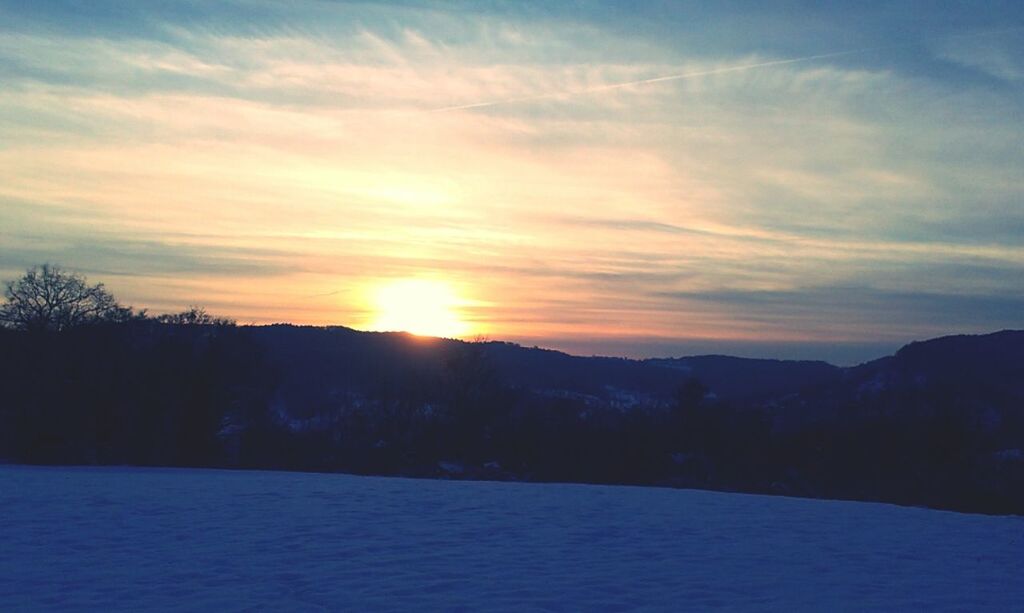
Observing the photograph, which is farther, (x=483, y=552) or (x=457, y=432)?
(x=457, y=432)

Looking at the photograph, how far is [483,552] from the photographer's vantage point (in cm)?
1155

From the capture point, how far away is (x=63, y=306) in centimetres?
3341

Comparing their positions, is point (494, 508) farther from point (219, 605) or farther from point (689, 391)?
point (689, 391)

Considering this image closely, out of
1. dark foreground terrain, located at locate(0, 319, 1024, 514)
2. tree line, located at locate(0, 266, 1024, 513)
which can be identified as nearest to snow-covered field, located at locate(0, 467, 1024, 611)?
dark foreground terrain, located at locate(0, 319, 1024, 514)

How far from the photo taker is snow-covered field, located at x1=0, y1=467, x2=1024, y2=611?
8859mm

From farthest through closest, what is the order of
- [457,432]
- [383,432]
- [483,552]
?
[383,432] → [457,432] → [483,552]

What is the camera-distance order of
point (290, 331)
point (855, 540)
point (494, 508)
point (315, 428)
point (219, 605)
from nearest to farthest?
1. point (219, 605)
2. point (855, 540)
3. point (494, 508)
4. point (315, 428)
5. point (290, 331)

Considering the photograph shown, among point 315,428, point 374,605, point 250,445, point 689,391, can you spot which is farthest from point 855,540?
point 315,428

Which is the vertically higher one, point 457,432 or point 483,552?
point 457,432

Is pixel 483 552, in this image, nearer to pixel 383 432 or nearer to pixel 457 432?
pixel 457 432

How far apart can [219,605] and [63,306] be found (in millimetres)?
28583

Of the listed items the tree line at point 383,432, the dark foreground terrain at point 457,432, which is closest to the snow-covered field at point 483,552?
the dark foreground terrain at point 457,432

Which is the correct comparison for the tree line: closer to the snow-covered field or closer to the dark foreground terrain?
the dark foreground terrain

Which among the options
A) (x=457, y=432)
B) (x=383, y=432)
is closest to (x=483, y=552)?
(x=457, y=432)
